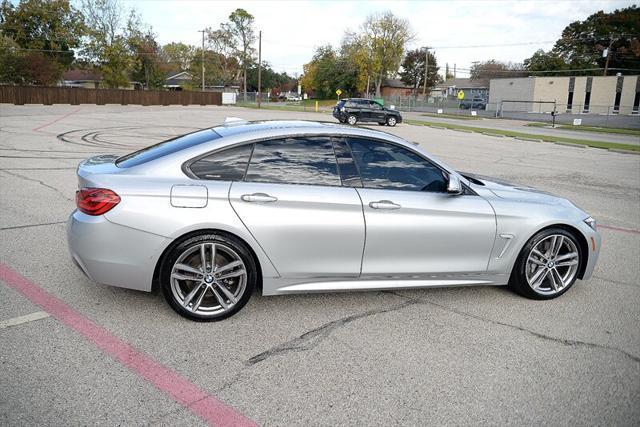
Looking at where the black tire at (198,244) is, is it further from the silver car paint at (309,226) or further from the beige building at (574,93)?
the beige building at (574,93)

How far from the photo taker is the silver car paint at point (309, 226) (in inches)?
140

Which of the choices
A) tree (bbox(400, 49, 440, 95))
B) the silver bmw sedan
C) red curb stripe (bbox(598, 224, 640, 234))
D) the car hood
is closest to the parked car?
tree (bbox(400, 49, 440, 95))

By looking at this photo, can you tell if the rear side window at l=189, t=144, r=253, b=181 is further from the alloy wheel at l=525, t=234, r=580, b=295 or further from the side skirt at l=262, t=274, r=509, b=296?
the alloy wheel at l=525, t=234, r=580, b=295

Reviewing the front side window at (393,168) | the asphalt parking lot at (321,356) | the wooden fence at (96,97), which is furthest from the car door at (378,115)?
the wooden fence at (96,97)

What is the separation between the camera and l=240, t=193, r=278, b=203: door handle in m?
3.64

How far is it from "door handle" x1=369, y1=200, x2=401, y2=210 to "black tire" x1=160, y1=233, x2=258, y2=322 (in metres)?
1.04

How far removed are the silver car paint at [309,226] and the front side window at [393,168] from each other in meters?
0.08

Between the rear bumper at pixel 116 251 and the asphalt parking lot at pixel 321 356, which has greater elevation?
the rear bumper at pixel 116 251

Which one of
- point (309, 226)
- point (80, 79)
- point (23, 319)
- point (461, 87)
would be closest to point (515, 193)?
point (309, 226)

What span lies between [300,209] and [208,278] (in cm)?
87

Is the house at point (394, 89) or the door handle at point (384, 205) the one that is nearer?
the door handle at point (384, 205)

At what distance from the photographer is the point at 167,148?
406 centimetres

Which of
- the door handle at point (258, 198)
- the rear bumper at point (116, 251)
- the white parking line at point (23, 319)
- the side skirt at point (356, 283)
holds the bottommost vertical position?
the white parking line at point (23, 319)

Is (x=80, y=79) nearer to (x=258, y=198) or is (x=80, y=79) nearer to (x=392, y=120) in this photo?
(x=392, y=120)
